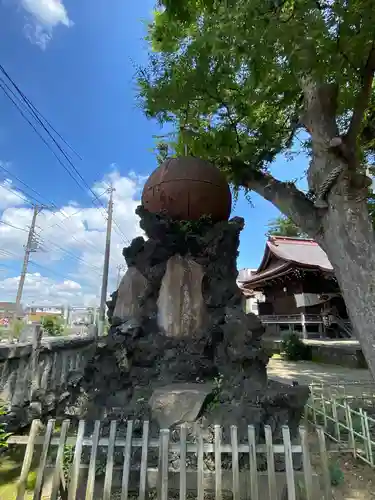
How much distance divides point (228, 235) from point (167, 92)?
3000mm

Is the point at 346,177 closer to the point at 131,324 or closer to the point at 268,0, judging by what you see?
the point at 268,0

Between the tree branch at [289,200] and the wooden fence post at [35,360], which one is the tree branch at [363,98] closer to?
the tree branch at [289,200]

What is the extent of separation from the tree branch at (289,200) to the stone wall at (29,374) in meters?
3.84

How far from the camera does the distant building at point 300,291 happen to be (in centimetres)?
1705

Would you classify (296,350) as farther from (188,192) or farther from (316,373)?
(188,192)

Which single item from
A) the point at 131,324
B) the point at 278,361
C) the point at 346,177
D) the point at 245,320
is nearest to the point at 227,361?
the point at 245,320

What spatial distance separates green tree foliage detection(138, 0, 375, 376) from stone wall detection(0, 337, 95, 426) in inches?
154

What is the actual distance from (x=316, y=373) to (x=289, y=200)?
292 inches

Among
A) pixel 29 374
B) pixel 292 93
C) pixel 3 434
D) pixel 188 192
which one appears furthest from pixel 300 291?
pixel 3 434

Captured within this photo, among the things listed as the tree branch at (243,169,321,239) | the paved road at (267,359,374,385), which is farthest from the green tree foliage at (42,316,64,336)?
the tree branch at (243,169,321,239)

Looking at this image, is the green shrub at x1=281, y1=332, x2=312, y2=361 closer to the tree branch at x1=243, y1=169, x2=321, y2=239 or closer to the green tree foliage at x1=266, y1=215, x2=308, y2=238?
the tree branch at x1=243, y1=169, x2=321, y2=239

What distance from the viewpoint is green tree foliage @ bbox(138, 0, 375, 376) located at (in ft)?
12.4

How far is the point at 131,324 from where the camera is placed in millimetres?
4570

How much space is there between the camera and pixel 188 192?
214 inches
